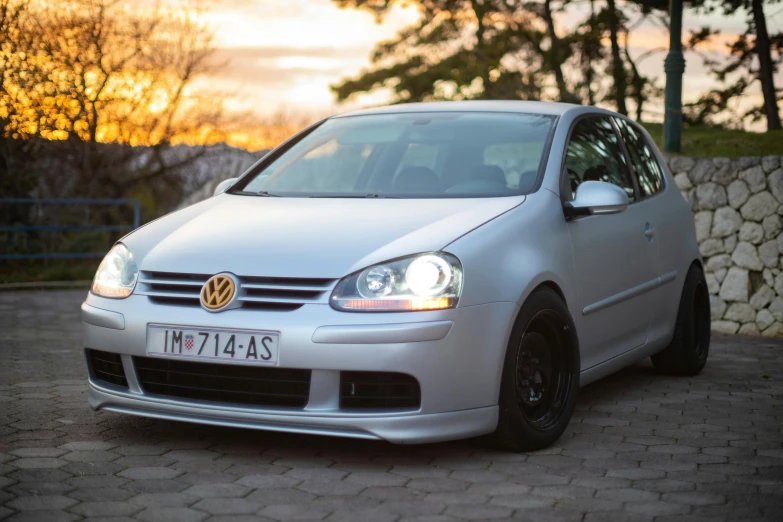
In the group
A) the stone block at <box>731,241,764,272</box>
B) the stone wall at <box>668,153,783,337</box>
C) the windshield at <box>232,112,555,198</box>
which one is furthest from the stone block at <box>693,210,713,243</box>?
the windshield at <box>232,112,555,198</box>

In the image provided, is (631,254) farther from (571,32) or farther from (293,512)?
(571,32)

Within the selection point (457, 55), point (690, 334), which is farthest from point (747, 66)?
point (690, 334)

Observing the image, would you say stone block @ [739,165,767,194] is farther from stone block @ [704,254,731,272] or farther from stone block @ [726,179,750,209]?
stone block @ [704,254,731,272]

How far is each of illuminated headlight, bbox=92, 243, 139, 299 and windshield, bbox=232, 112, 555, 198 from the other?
974mm

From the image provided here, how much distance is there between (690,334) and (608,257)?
1.60 meters

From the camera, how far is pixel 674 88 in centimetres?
1115

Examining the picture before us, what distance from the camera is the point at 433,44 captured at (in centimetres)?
2973

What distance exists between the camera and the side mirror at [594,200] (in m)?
4.96

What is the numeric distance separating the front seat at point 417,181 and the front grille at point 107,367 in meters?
1.54

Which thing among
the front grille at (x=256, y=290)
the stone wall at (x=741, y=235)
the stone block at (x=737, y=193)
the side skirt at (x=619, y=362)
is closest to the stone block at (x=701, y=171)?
the stone wall at (x=741, y=235)

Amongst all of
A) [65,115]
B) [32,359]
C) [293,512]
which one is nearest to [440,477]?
[293,512]

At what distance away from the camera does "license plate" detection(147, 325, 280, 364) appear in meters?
4.04

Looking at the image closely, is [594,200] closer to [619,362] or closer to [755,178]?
[619,362]

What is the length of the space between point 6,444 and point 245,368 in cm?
124
